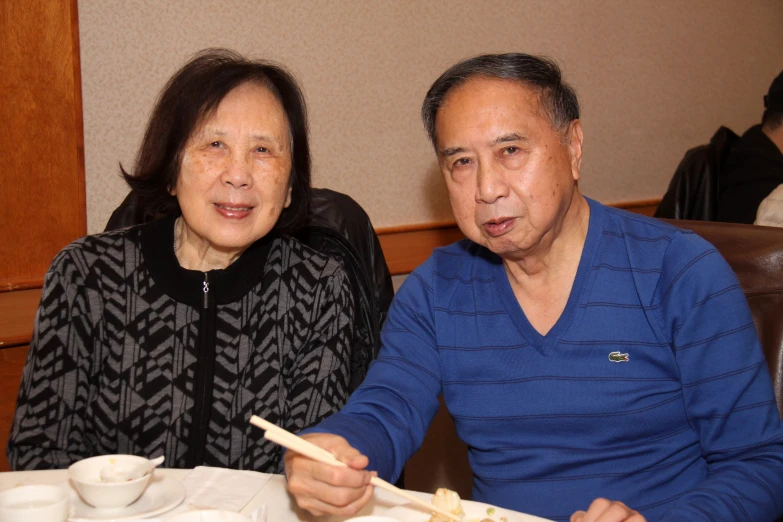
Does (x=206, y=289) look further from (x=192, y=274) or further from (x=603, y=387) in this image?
(x=603, y=387)

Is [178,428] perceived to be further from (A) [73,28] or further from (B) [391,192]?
(B) [391,192]

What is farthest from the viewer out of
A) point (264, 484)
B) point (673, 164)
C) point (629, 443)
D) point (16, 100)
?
point (673, 164)

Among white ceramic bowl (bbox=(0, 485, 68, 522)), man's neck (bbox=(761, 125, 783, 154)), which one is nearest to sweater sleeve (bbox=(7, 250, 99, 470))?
white ceramic bowl (bbox=(0, 485, 68, 522))

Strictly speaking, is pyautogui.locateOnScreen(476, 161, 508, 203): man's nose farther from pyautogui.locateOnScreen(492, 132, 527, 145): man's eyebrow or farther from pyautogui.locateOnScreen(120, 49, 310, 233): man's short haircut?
pyautogui.locateOnScreen(120, 49, 310, 233): man's short haircut

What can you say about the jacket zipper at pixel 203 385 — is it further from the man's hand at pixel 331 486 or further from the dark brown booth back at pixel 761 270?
the dark brown booth back at pixel 761 270

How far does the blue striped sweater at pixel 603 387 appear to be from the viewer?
1.45 metres

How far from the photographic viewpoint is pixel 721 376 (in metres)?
1.44

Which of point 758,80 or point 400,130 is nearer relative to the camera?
point 400,130

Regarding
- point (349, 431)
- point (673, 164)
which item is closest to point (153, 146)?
point (349, 431)

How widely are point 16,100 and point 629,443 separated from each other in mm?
1909

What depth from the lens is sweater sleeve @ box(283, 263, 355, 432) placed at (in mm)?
1719

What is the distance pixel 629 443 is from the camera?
1.54 m

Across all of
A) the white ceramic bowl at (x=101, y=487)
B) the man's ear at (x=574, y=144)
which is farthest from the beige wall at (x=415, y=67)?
the white ceramic bowl at (x=101, y=487)

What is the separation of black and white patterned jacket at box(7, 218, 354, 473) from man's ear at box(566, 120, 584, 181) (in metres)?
0.61
